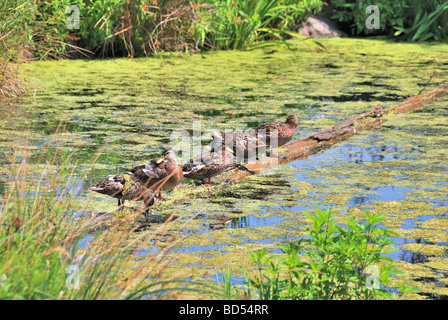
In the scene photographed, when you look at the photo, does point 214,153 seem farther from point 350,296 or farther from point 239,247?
point 350,296

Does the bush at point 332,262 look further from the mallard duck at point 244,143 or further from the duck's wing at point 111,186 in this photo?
the mallard duck at point 244,143

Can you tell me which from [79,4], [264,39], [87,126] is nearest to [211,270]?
[87,126]

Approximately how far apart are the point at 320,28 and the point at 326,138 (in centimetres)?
967

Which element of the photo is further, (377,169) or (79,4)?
(79,4)

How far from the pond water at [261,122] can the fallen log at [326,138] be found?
8cm

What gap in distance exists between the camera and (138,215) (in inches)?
155

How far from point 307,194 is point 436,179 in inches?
44.3

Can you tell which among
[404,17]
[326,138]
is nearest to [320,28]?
[404,17]

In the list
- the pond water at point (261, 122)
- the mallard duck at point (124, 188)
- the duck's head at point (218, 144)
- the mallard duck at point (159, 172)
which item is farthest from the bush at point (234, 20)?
the mallard duck at point (124, 188)

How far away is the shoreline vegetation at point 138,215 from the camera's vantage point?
2.39m

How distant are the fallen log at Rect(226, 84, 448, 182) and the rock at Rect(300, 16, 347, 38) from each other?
7252mm

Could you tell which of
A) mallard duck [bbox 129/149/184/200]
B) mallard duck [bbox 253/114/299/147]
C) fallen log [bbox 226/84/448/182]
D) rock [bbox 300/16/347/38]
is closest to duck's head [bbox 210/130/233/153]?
fallen log [bbox 226/84/448/182]
